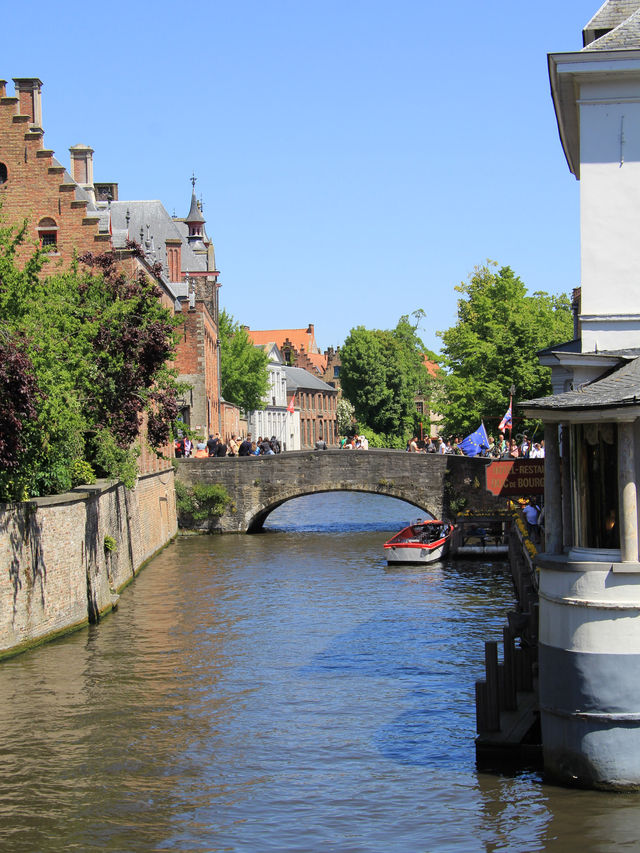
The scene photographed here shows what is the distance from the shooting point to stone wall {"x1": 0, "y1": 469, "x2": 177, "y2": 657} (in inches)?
816

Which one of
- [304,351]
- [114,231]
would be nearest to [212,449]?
[114,231]

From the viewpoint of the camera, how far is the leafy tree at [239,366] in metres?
82.2

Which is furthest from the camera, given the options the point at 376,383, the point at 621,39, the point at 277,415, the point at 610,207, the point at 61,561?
the point at 277,415

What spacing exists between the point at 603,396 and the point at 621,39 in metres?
5.00

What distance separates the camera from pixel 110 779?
48.6 ft

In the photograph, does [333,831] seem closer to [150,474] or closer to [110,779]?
[110,779]

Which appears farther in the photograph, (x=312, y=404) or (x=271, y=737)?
(x=312, y=404)

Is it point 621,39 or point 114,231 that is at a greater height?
point 114,231

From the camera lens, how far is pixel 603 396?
1255 cm

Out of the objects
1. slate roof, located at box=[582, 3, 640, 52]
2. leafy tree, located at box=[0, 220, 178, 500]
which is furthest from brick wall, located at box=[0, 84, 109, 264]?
slate roof, located at box=[582, 3, 640, 52]

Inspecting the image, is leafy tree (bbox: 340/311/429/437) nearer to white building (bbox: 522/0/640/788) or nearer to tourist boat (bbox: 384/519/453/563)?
tourist boat (bbox: 384/519/453/563)

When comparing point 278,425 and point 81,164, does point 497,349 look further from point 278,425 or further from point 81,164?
point 278,425

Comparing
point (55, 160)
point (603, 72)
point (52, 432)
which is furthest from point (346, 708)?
point (55, 160)

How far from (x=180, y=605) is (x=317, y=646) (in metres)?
5.86
